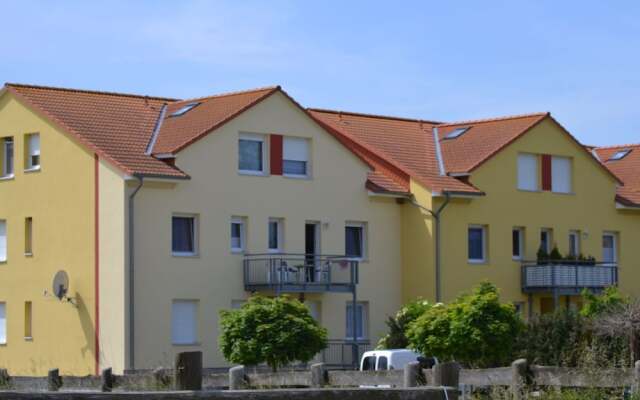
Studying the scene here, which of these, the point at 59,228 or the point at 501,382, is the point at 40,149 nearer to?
the point at 59,228

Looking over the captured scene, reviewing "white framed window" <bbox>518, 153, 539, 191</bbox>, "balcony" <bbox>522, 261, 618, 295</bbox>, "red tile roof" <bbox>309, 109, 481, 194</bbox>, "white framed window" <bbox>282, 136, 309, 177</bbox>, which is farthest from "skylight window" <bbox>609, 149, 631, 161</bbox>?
"white framed window" <bbox>282, 136, 309, 177</bbox>

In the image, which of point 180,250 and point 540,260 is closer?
point 180,250

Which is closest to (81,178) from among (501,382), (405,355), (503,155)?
(405,355)

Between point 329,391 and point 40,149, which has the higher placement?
point 40,149

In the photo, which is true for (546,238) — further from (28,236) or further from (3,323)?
(3,323)

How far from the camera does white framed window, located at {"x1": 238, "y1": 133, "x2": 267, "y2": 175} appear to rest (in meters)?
45.1

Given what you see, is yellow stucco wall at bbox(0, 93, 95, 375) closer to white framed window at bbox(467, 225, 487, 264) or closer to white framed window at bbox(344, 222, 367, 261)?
white framed window at bbox(344, 222, 367, 261)

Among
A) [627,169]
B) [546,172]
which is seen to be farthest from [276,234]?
[627,169]

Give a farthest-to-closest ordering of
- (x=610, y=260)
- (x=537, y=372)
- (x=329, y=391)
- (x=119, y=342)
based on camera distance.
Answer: (x=610, y=260) < (x=119, y=342) < (x=537, y=372) < (x=329, y=391)

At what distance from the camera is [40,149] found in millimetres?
45219

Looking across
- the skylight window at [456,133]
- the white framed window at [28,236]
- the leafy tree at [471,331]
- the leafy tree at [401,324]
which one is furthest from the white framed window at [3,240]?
the skylight window at [456,133]

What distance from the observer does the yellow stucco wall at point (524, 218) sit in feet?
161

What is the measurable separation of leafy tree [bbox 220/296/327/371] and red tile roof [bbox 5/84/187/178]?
566 centimetres

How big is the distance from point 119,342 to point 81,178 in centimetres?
494
